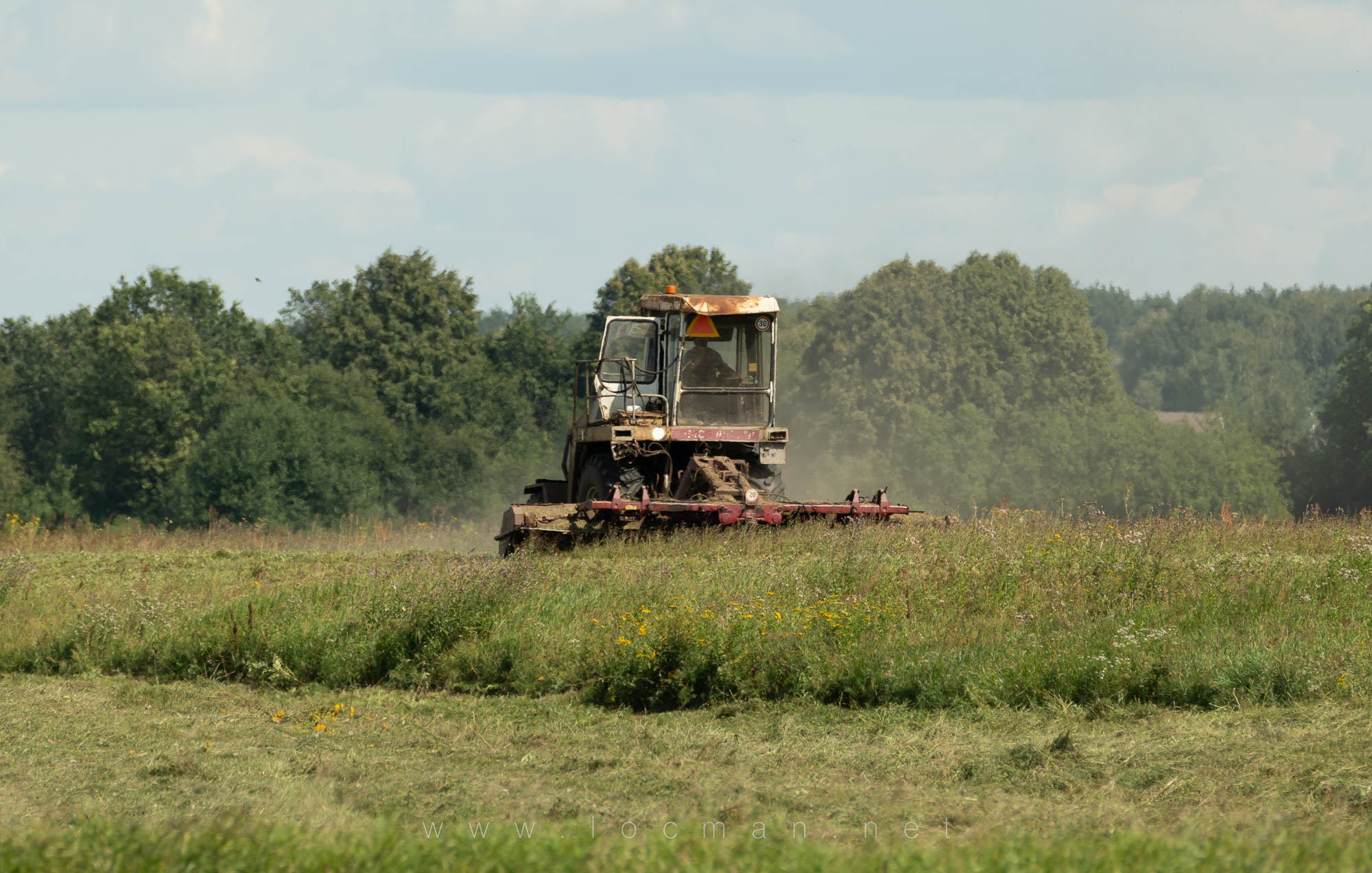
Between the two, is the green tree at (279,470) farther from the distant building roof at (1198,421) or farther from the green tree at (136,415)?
the distant building roof at (1198,421)

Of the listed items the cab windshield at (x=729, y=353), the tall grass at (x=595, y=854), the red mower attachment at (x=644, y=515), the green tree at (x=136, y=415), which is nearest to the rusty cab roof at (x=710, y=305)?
the cab windshield at (x=729, y=353)

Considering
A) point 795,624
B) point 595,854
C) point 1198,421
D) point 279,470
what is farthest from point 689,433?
point 1198,421

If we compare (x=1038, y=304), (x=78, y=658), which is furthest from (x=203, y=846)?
(x=1038, y=304)

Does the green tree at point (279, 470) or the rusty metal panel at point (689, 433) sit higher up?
the rusty metal panel at point (689, 433)

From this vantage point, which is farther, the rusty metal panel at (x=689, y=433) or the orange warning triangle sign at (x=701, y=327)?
the orange warning triangle sign at (x=701, y=327)

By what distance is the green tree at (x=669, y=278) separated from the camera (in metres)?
51.9

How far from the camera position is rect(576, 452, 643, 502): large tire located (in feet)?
54.6

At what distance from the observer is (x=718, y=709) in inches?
330

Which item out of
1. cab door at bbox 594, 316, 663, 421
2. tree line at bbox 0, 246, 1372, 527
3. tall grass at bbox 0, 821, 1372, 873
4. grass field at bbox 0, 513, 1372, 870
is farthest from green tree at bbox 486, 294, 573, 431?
tall grass at bbox 0, 821, 1372, 873

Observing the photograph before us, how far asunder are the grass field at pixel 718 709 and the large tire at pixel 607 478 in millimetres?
2934

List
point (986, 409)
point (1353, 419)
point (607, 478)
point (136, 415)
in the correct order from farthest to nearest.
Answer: point (986, 409)
point (136, 415)
point (1353, 419)
point (607, 478)

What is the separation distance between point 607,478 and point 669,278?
118 feet

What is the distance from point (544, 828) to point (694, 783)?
193 centimetres

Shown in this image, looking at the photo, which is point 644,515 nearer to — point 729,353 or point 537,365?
point 729,353
